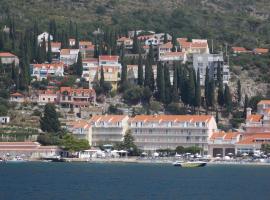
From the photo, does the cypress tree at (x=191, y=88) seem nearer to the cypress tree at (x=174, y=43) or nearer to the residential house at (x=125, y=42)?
the cypress tree at (x=174, y=43)

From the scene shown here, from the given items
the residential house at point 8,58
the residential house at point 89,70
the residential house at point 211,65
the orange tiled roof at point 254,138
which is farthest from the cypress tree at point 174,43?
the orange tiled roof at point 254,138

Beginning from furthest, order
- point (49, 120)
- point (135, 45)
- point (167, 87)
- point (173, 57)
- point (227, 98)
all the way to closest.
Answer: point (135, 45) → point (173, 57) → point (167, 87) → point (227, 98) → point (49, 120)

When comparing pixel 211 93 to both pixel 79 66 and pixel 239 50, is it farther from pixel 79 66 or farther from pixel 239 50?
pixel 239 50

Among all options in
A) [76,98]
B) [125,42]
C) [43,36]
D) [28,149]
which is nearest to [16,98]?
[76,98]

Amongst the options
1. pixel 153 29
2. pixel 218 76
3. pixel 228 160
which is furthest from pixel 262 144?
pixel 153 29

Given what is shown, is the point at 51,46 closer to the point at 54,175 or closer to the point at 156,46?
the point at 156,46

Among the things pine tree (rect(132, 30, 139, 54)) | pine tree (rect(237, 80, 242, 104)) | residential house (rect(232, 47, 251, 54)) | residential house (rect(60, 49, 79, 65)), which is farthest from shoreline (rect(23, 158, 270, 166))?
residential house (rect(232, 47, 251, 54))
